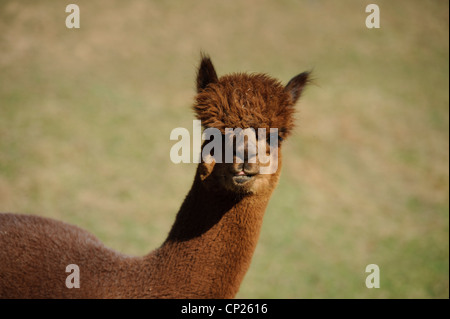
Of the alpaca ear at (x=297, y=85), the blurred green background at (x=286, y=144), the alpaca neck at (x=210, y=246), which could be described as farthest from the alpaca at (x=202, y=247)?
the blurred green background at (x=286, y=144)

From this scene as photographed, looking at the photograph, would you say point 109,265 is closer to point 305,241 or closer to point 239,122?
point 239,122

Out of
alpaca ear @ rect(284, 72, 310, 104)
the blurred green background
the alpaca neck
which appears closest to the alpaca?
the alpaca neck

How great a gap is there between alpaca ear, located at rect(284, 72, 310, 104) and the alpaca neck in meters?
0.99

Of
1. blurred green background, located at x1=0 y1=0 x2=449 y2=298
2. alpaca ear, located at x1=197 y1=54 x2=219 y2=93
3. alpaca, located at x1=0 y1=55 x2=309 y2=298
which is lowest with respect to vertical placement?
alpaca, located at x1=0 y1=55 x2=309 y2=298

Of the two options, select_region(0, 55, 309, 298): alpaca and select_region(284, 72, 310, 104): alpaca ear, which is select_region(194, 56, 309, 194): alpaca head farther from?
select_region(284, 72, 310, 104): alpaca ear

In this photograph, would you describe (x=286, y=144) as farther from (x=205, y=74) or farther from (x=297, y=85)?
(x=205, y=74)

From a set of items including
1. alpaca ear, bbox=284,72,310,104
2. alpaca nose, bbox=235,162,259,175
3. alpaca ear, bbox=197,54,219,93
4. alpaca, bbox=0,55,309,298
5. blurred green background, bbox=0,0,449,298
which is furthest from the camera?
blurred green background, bbox=0,0,449,298

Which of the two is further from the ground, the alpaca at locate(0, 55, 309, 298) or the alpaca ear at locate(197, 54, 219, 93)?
the alpaca ear at locate(197, 54, 219, 93)

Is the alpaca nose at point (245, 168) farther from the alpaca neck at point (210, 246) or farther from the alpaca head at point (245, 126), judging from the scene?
the alpaca neck at point (210, 246)

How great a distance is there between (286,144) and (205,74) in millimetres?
3873

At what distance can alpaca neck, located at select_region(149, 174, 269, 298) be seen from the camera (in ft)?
9.17

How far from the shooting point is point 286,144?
6.67 m
